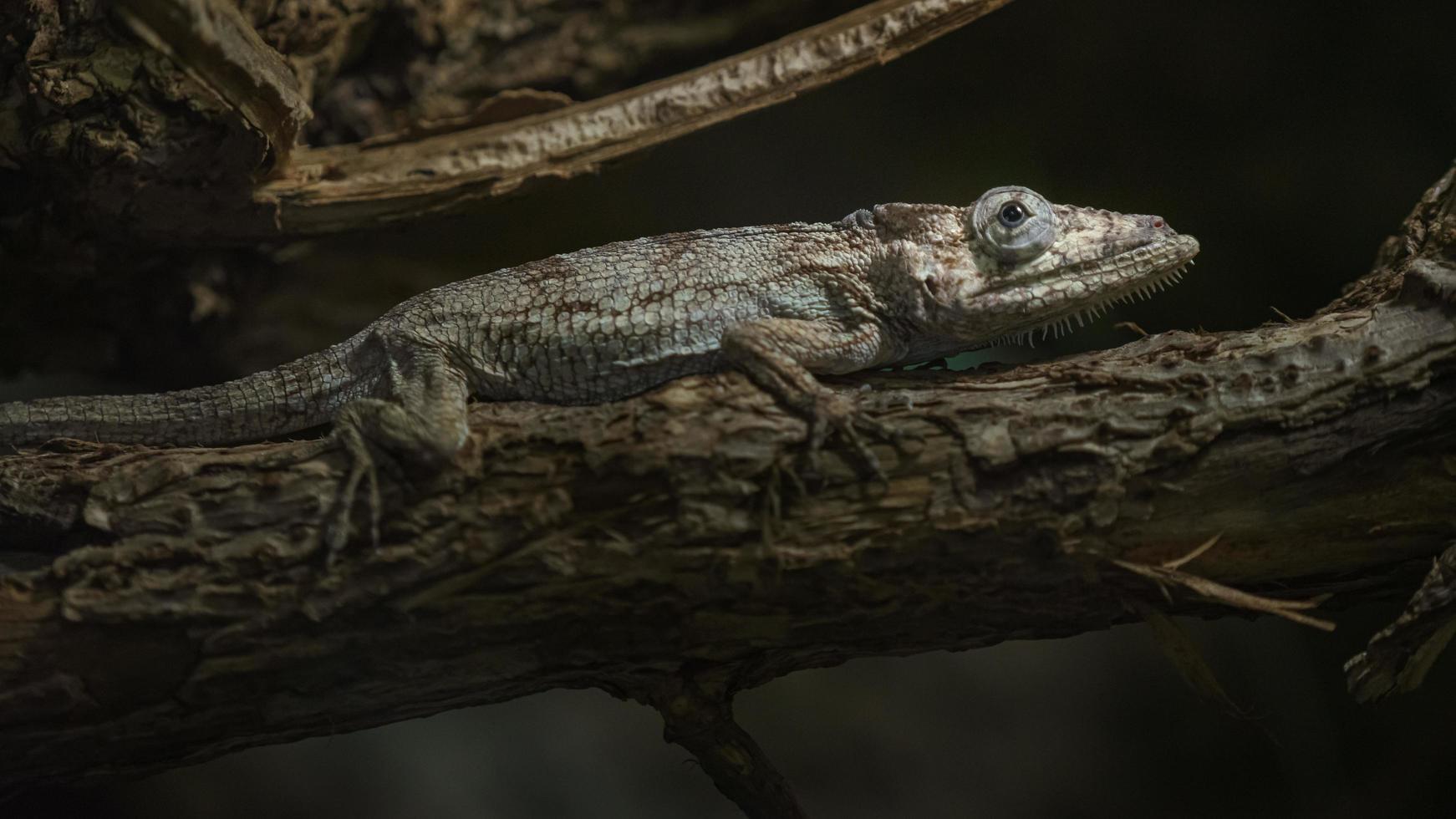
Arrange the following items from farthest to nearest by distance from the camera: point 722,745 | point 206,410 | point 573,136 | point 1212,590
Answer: point 573,136
point 206,410
point 722,745
point 1212,590

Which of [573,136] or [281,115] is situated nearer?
[281,115]

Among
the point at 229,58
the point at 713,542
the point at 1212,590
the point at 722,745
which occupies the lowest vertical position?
the point at 722,745

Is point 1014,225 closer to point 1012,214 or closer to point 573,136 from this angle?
point 1012,214

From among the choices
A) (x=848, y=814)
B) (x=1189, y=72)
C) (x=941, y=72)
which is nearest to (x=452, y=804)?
(x=848, y=814)

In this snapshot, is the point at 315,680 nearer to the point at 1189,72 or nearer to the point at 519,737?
the point at 519,737

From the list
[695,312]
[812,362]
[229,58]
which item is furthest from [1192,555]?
[229,58]

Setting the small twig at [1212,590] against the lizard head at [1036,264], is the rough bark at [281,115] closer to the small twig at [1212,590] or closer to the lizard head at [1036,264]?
the lizard head at [1036,264]
